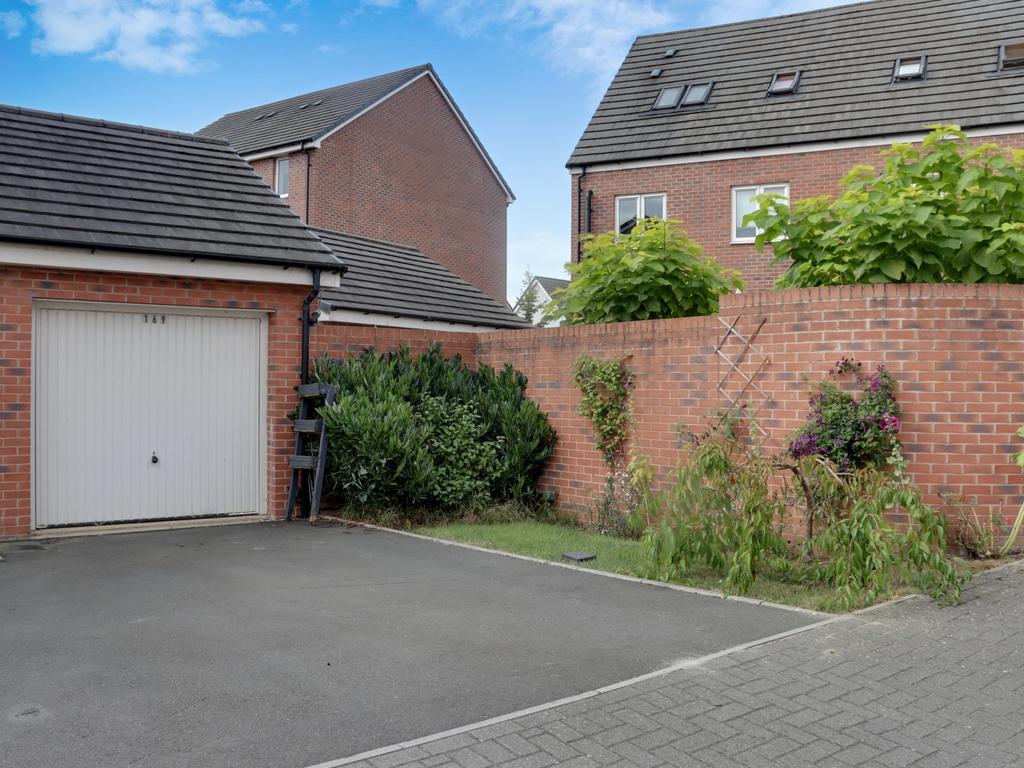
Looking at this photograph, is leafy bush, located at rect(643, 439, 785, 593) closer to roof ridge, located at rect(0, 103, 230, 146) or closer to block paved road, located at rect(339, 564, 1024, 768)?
block paved road, located at rect(339, 564, 1024, 768)

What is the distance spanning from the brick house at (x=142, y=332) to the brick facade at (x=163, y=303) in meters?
0.01

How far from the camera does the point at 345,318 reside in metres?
13.4

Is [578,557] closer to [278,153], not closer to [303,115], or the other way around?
[278,153]

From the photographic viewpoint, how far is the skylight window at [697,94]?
20.3 metres

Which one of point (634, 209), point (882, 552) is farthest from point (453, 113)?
point (882, 552)

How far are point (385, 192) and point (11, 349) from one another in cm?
1963

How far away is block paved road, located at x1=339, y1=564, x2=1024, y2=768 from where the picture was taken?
3605 millimetres

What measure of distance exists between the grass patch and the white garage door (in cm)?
252

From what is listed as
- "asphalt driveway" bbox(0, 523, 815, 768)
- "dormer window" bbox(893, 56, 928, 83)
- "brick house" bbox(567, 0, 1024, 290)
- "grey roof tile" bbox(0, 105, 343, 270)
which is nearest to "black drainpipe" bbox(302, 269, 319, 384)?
"grey roof tile" bbox(0, 105, 343, 270)

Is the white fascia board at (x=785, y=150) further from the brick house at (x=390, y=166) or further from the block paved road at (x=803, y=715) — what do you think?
the block paved road at (x=803, y=715)

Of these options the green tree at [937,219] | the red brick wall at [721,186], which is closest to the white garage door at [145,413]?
the green tree at [937,219]

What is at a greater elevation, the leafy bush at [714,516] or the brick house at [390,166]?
the brick house at [390,166]

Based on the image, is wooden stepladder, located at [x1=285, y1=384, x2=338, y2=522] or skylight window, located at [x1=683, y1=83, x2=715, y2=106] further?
skylight window, located at [x1=683, y1=83, x2=715, y2=106]

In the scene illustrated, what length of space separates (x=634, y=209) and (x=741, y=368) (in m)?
12.1
